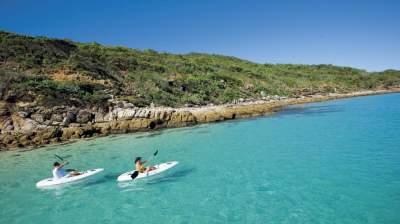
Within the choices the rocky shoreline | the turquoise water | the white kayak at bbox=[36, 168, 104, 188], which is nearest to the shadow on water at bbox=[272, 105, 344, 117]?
the rocky shoreline

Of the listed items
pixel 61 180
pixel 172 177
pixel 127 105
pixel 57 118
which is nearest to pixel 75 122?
pixel 57 118

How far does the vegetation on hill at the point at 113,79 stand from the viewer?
40688 mm

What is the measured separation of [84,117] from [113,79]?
1580cm

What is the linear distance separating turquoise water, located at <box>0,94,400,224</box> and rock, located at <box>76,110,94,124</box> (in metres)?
11.5

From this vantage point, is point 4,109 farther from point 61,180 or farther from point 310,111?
point 310,111

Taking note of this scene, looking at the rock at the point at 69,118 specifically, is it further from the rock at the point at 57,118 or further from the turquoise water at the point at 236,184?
the turquoise water at the point at 236,184

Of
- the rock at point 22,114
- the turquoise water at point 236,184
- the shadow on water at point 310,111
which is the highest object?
the rock at point 22,114

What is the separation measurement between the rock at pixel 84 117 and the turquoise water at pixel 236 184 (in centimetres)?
1155

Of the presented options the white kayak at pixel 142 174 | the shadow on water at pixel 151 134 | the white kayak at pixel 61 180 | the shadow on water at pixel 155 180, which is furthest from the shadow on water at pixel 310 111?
the white kayak at pixel 61 180

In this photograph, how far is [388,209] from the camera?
9.65m

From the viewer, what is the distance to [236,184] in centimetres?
1374

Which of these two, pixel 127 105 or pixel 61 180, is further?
pixel 127 105

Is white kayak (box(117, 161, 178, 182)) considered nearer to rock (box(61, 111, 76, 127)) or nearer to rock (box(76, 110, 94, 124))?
rock (box(61, 111, 76, 127))

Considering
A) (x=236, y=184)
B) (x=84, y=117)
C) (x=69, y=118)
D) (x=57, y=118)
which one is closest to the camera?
(x=236, y=184)
